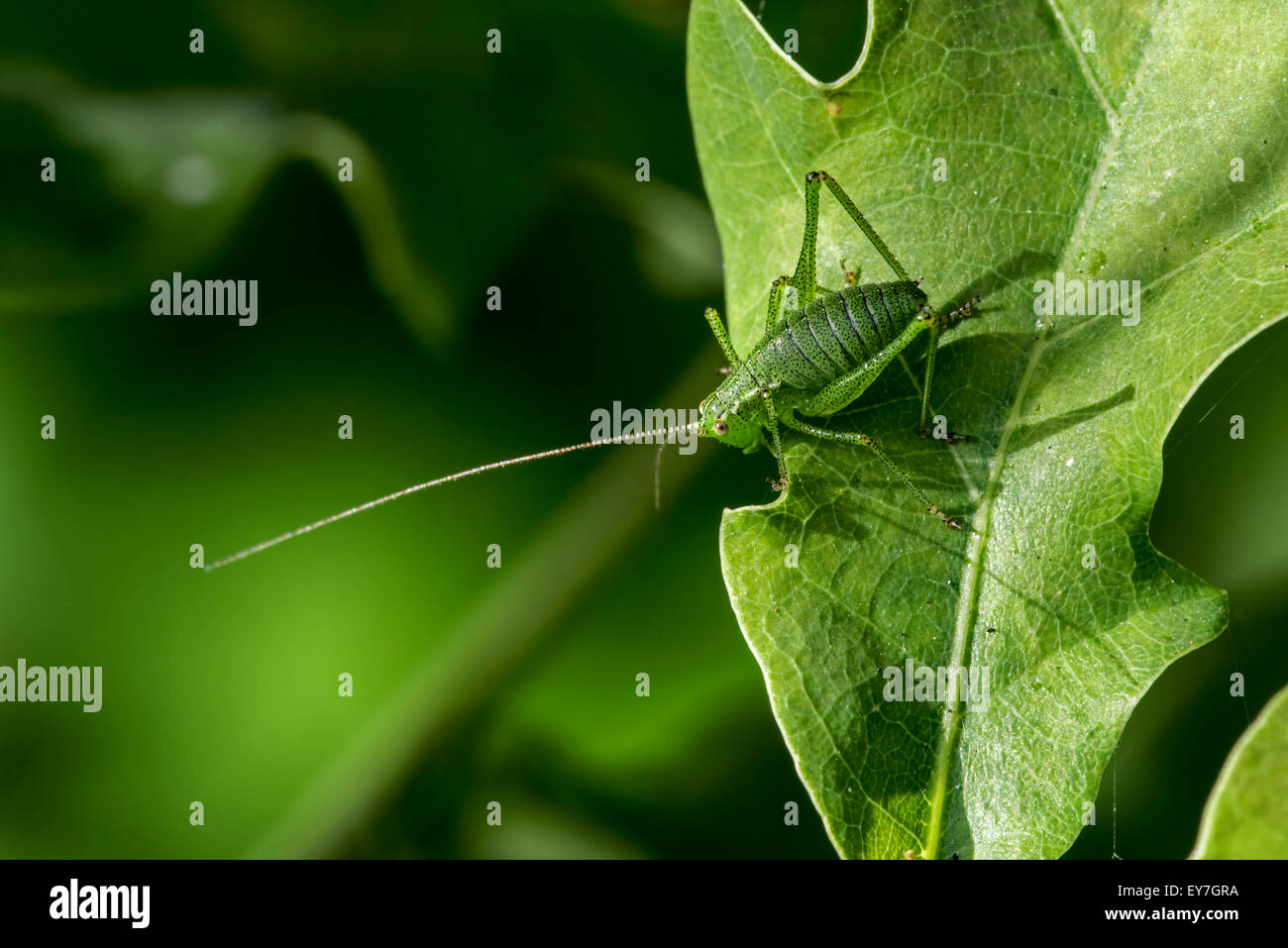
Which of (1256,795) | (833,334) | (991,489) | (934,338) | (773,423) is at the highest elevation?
(833,334)

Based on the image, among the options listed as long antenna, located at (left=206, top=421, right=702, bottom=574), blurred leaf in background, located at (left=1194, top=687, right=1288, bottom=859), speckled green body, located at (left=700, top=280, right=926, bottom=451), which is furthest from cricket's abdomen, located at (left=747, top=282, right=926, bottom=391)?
blurred leaf in background, located at (left=1194, top=687, right=1288, bottom=859)

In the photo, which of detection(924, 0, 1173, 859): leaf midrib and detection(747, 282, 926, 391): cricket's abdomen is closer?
detection(924, 0, 1173, 859): leaf midrib

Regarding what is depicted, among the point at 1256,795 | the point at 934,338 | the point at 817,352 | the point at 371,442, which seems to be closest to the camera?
the point at 1256,795

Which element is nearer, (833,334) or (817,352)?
(833,334)

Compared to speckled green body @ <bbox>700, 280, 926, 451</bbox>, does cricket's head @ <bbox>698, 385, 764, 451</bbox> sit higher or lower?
lower

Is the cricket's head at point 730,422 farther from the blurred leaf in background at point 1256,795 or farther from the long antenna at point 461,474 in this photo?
the blurred leaf in background at point 1256,795

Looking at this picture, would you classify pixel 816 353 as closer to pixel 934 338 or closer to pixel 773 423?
pixel 773 423

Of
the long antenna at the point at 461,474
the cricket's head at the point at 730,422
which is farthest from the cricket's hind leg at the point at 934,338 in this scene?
the long antenna at the point at 461,474

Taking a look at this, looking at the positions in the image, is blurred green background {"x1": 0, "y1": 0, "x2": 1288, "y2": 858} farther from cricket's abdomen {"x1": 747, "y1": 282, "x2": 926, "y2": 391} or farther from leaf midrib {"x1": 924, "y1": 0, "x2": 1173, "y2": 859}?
leaf midrib {"x1": 924, "y1": 0, "x2": 1173, "y2": 859}

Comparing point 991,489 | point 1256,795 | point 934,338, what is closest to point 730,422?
point 934,338
